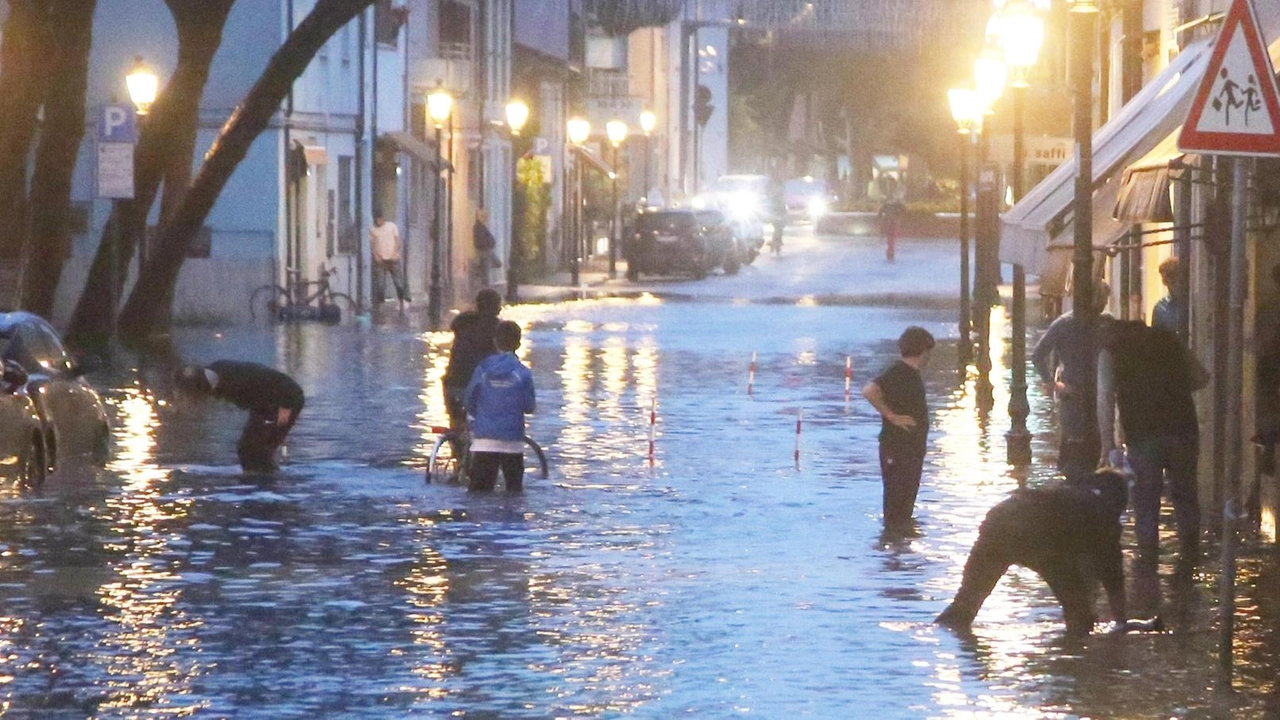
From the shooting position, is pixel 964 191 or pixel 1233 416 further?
pixel 964 191

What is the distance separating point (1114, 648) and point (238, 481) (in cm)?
887

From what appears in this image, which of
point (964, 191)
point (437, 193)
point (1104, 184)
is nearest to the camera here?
point (1104, 184)

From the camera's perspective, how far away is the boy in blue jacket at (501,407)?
59.2 ft

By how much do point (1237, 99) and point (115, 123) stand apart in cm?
2106

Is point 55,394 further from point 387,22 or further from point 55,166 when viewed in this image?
point 387,22

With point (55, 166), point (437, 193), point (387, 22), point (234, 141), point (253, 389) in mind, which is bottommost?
point (253, 389)

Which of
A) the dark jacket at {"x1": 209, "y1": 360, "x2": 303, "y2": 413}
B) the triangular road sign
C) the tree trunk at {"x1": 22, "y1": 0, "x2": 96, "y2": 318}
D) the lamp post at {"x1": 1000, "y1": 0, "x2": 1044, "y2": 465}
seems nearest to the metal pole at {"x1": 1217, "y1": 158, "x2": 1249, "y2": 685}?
the triangular road sign

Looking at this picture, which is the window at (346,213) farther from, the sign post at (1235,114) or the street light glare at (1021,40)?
the sign post at (1235,114)

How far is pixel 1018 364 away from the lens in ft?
72.4

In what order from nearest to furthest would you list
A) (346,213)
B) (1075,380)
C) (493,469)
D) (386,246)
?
(1075,380) < (493,469) < (386,246) < (346,213)

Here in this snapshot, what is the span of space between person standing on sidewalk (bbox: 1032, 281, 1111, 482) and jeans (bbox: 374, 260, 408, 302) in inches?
1162

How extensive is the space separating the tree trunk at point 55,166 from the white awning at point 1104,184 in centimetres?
1288

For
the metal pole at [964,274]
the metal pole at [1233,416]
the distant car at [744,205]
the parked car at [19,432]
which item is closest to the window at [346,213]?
the metal pole at [964,274]

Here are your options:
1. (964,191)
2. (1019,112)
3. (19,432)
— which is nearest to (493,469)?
(19,432)
